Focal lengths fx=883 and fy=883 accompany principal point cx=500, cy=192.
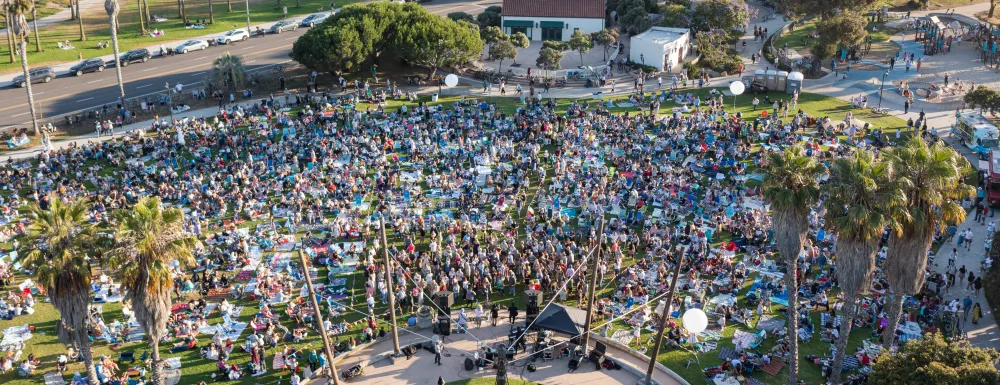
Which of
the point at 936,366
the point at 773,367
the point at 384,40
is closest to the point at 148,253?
the point at 773,367

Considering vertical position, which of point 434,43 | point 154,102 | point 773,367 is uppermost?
point 434,43

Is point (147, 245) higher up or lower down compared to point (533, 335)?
higher up

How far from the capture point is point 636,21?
88.0 metres

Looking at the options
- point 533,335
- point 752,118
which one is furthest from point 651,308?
point 752,118

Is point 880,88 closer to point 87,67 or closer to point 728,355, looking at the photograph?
point 728,355

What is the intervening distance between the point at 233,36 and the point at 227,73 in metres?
20.4

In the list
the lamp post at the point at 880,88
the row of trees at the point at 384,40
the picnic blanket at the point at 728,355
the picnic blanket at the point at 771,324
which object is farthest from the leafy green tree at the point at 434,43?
the picnic blanket at the point at 728,355

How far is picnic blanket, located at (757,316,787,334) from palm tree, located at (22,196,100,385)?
87.8ft

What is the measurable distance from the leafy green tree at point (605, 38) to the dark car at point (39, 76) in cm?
4747

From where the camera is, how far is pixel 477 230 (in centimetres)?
4756

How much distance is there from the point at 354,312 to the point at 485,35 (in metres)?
44.9

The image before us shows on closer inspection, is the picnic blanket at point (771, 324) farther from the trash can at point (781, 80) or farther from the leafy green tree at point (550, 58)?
the leafy green tree at point (550, 58)

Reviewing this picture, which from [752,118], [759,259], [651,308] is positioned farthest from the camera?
[752,118]

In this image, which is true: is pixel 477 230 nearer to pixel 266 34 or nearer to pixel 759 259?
pixel 759 259
